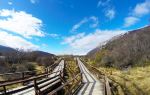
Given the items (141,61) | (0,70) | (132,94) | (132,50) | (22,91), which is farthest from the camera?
(132,50)

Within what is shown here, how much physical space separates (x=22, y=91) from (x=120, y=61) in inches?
1856

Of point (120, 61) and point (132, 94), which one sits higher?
point (120, 61)

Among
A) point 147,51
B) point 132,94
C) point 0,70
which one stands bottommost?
point 132,94

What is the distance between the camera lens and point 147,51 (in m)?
59.7

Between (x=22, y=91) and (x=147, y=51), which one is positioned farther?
(x=147, y=51)

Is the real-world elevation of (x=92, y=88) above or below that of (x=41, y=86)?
below

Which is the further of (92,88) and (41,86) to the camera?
(92,88)

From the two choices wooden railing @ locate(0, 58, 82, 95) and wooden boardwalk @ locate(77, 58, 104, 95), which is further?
wooden boardwalk @ locate(77, 58, 104, 95)

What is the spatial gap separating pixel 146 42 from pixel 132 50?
14.1 ft

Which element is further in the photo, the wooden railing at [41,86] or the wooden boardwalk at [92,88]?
the wooden boardwalk at [92,88]

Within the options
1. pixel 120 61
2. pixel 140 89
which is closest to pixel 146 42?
pixel 120 61

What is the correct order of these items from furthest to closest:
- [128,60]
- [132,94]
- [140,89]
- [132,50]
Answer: [132,50] → [128,60] → [140,89] → [132,94]

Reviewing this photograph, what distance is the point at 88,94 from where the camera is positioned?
18.1 metres

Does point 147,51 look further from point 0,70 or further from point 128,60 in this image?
point 0,70
